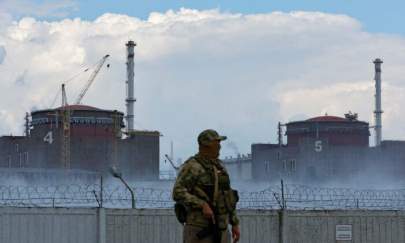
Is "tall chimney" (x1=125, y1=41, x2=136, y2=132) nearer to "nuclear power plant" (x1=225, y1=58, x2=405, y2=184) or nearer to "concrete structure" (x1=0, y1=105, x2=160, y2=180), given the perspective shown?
"concrete structure" (x1=0, y1=105, x2=160, y2=180)

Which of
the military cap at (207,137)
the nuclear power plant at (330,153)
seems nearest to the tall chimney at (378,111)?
the nuclear power plant at (330,153)

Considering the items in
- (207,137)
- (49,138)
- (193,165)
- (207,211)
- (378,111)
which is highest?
(378,111)

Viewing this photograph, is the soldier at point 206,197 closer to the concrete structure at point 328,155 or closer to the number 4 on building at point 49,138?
the concrete structure at point 328,155

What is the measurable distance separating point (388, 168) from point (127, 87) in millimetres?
37337

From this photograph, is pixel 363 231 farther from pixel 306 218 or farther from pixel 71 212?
pixel 71 212

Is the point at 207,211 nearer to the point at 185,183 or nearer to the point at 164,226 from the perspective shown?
the point at 185,183

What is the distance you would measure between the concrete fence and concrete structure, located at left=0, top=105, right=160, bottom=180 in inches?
3952

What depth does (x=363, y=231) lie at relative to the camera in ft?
77.7

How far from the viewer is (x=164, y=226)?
2200 cm

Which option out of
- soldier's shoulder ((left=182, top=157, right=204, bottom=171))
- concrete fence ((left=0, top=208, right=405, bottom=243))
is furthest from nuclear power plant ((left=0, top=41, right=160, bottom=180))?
soldier's shoulder ((left=182, top=157, right=204, bottom=171))

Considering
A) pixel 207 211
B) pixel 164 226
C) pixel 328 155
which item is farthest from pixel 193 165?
pixel 328 155

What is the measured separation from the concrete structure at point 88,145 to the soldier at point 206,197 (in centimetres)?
11241

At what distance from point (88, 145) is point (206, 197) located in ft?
387

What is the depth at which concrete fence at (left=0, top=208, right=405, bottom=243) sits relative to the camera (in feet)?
69.3
